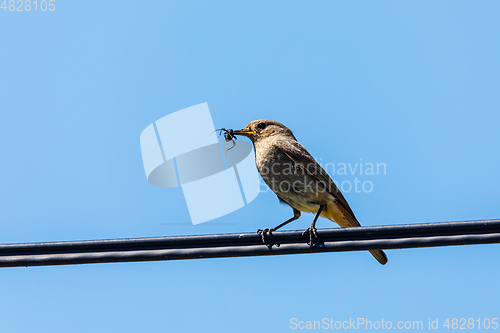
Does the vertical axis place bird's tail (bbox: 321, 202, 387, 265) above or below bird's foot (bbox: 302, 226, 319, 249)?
above

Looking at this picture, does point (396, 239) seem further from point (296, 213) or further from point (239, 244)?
point (296, 213)

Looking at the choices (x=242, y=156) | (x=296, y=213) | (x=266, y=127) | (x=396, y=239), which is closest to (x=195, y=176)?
(x=242, y=156)

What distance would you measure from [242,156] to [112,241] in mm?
5352

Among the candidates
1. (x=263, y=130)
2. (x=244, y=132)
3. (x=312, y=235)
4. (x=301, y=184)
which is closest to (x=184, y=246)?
(x=312, y=235)

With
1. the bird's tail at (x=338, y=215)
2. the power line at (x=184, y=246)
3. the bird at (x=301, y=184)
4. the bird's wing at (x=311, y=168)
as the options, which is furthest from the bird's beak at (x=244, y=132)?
the power line at (x=184, y=246)

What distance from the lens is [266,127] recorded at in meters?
9.33

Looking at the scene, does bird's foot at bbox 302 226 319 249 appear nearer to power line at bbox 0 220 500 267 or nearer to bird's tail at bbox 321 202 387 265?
power line at bbox 0 220 500 267

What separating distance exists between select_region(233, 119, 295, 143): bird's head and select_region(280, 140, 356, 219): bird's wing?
0.82 m

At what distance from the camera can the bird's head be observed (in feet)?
30.3

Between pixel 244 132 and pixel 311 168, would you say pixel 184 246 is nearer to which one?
pixel 311 168

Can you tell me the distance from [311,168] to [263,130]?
1579mm

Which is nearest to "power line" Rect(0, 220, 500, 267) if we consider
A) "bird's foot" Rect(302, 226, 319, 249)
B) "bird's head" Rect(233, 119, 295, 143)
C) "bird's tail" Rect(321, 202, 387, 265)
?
"bird's foot" Rect(302, 226, 319, 249)

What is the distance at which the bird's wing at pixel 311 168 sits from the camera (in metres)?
8.03

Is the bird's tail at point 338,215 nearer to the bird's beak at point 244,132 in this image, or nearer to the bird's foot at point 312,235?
the bird's beak at point 244,132
